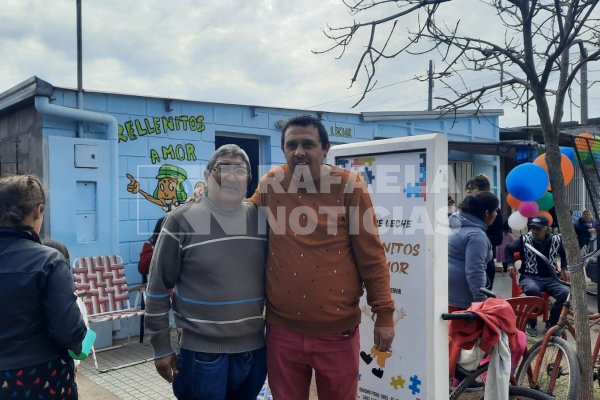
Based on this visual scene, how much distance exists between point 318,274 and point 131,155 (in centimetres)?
465

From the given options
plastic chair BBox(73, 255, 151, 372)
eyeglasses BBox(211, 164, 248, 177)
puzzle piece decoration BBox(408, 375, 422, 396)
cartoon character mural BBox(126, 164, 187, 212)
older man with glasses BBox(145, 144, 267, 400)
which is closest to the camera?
older man with glasses BBox(145, 144, 267, 400)

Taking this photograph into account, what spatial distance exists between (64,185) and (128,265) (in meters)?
1.27

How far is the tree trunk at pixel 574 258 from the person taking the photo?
313 cm

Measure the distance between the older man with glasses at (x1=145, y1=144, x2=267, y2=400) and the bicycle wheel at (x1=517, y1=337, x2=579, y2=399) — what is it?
6.85 feet

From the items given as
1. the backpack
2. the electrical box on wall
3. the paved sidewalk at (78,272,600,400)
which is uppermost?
the electrical box on wall

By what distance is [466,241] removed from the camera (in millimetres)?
3744

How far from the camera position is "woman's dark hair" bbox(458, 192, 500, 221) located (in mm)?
3756

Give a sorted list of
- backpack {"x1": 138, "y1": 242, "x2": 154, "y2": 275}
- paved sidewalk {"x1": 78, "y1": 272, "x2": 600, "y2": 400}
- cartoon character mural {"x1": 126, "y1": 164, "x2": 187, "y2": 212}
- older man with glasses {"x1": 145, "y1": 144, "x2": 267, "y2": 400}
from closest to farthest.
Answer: older man with glasses {"x1": 145, "y1": 144, "x2": 267, "y2": 400}
paved sidewalk {"x1": 78, "y1": 272, "x2": 600, "y2": 400}
backpack {"x1": 138, "y1": 242, "x2": 154, "y2": 275}
cartoon character mural {"x1": 126, "y1": 164, "x2": 187, "y2": 212}

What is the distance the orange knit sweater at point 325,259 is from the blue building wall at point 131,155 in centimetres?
327

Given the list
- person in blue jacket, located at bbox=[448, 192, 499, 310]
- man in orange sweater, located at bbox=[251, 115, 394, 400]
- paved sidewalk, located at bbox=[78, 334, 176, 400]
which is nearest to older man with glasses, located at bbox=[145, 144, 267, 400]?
man in orange sweater, located at bbox=[251, 115, 394, 400]

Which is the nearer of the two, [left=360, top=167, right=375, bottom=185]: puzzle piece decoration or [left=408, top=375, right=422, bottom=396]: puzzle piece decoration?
[left=408, top=375, right=422, bottom=396]: puzzle piece decoration

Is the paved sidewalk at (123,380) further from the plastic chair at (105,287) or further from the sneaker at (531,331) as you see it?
the sneaker at (531,331)

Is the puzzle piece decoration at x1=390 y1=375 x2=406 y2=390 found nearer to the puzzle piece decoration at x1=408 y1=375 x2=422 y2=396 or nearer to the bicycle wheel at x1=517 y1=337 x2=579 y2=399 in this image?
the puzzle piece decoration at x1=408 y1=375 x2=422 y2=396

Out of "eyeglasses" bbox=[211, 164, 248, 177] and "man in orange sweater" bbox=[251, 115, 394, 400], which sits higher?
"eyeglasses" bbox=[211, 164, 248, 177]
